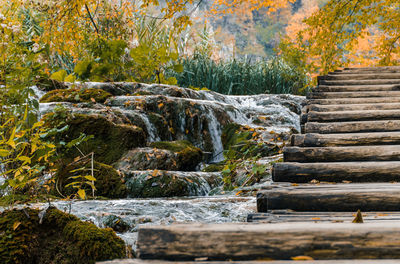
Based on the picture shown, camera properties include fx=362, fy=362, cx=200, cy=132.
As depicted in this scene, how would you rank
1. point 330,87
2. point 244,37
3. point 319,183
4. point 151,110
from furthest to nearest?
point 244,37, point 151,110, point 330,87, point 319,183

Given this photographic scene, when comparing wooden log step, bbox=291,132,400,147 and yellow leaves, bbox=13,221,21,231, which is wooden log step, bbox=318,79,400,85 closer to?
wooden log step, bbox=291,132,400,147

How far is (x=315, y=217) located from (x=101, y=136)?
408 centimetres

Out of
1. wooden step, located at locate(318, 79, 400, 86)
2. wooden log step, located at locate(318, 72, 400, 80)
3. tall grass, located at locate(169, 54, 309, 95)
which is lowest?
wooden step, located at locate(318, 79, 400, 86)

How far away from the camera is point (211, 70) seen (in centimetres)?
1091

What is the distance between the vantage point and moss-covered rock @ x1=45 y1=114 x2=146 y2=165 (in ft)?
17.0

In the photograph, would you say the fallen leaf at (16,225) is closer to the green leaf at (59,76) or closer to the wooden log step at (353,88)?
the wooden log step at (353,88)

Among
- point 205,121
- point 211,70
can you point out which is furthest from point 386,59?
point 205,121

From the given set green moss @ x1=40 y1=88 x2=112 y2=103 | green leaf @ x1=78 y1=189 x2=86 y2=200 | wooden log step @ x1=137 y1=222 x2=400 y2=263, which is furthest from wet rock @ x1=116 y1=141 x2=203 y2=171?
wooden log step @ x1=137 y1=222 x2=400 y2=263

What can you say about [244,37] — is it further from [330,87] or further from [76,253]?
[76,253]

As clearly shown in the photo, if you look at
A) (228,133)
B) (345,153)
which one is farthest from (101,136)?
(345,153)

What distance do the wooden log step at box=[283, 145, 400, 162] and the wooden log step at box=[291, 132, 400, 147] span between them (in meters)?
0.23

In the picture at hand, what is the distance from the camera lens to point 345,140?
3291mm

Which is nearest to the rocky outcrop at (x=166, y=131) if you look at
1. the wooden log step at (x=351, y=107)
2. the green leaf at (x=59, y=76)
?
the green leaf at (x=59, y=76)

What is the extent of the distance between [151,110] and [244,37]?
4919 cm
